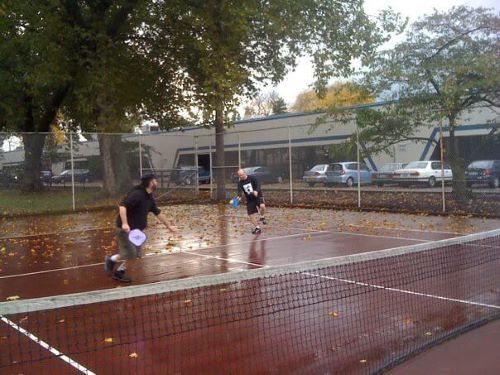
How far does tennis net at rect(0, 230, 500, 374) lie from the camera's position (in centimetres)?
507

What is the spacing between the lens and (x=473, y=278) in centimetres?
827

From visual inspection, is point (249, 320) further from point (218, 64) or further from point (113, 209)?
point (113, 209)

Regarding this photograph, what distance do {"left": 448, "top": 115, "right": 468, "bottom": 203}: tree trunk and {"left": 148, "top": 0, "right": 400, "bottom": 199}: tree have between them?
16.2ft

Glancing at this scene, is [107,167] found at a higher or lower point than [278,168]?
higher

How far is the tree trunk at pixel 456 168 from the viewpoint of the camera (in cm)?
1645

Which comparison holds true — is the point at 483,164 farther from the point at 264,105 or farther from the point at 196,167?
the point at 264,105

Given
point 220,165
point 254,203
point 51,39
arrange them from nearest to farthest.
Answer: point 254,203, point 51,39, point 220,165

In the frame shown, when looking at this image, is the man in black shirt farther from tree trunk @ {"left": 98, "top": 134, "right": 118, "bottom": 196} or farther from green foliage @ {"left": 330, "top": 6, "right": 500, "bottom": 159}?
tree trunk @ {"left": 98, "top": 134, "right": 118, "bottom": 196}

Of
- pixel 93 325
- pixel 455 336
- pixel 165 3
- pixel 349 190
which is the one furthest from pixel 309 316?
pixel 165 3

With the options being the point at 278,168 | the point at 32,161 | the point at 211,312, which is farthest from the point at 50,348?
the point at 278,168

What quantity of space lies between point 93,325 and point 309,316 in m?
2.50

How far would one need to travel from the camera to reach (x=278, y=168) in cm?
2289

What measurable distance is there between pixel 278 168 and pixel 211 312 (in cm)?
1638

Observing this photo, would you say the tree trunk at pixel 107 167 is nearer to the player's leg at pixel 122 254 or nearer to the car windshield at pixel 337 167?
the car windshield at pixel 337 167
